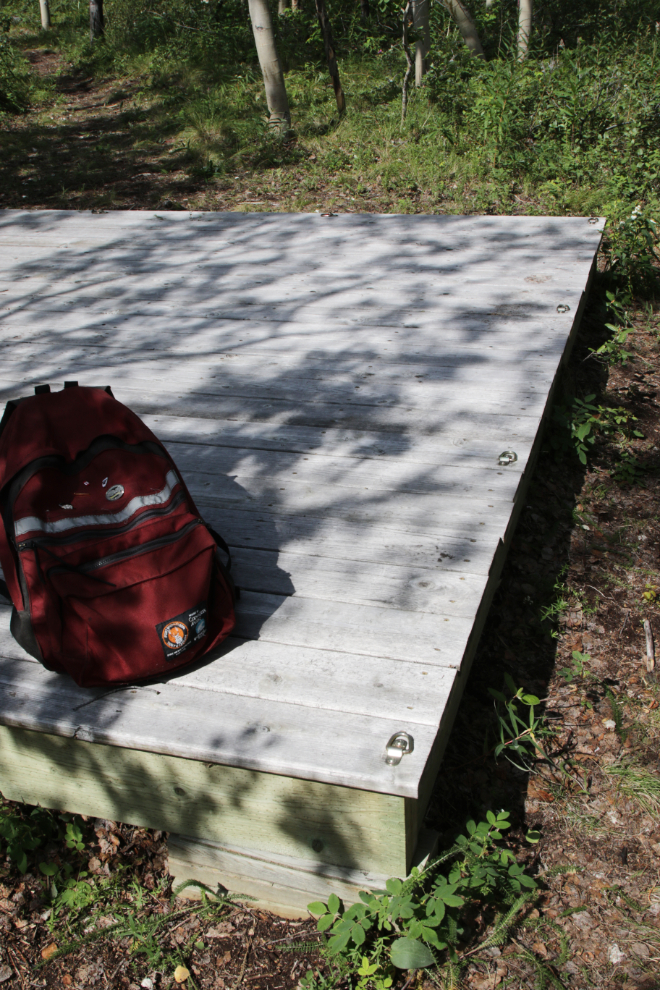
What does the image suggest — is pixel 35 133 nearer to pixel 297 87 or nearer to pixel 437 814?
pixel 297 87

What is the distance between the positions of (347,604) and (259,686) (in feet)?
1.31

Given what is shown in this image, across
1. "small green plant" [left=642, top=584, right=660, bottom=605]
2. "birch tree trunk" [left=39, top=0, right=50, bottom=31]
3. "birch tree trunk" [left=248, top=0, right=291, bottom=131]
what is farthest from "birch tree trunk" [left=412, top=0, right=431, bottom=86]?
"birch tree trunk" [left=39, top=0, right=50, bottom=31]

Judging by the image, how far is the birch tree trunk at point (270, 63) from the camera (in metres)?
8.33

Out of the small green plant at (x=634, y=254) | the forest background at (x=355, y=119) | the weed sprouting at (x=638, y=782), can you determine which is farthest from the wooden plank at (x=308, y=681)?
the forest background at (x=355, y=119)

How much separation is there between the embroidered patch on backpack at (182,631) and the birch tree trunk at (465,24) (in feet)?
30.7

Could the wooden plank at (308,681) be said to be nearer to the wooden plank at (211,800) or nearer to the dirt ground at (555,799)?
the wooden plank at (211,800)

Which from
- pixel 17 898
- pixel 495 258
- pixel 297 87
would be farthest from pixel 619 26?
pixel 17 898

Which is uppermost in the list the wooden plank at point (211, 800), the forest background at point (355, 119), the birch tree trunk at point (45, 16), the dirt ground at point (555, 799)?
the birch tree trunk at point (45, 16)

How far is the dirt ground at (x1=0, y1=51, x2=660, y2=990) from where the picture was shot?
2.03m

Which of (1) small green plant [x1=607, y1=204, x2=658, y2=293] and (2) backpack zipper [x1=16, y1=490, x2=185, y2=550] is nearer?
(2) backpack zipper [x1=16, y1=490, x2=185, y2=550]

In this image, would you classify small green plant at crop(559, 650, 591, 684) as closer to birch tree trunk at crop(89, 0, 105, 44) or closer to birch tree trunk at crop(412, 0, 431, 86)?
birch tree trunk at crop(412, 0, 431, 86)

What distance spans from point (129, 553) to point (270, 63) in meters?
8.25

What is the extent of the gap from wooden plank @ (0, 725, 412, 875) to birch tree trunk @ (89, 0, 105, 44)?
16.6 meters

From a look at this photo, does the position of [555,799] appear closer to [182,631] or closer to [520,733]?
[520,733]
